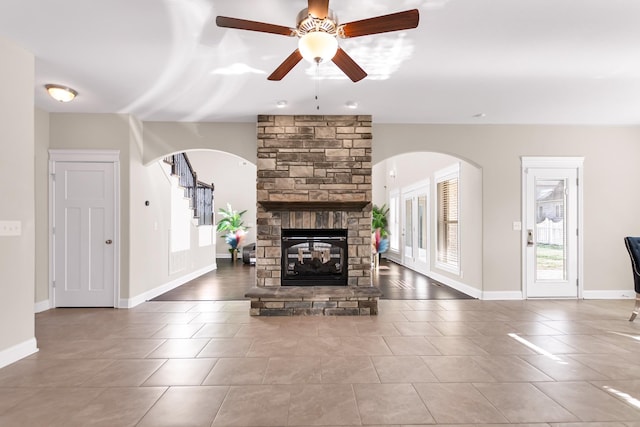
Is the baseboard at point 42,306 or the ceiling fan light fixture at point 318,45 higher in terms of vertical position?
the ceiling fan light fixture at point 318,45

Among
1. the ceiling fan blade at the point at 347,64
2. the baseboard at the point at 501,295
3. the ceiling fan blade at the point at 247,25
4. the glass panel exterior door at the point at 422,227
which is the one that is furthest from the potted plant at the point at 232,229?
the ceiling fan blade at the point at 247,25

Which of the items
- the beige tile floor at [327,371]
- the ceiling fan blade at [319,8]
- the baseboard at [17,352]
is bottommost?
the beige tile floor at [327,371]

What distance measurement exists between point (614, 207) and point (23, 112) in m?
7.41

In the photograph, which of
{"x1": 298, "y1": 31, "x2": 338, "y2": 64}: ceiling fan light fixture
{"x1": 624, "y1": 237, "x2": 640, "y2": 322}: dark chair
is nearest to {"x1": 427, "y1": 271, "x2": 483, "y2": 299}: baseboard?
{"x1": 624, "y1": 237, "x2": 640, "y2": 322}: dark chair

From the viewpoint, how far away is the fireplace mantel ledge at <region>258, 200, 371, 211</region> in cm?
460

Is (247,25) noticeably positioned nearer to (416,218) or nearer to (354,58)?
(354,58)

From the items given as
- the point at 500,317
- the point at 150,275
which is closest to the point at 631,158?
the point at 500,317

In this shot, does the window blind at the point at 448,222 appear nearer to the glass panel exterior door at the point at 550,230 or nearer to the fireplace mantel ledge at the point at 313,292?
the glass panel exterior door at the point at 550,230

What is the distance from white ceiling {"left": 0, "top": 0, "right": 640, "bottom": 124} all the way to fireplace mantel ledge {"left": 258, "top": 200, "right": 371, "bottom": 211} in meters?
1.22

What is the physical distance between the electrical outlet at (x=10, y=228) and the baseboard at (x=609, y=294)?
22.9 feet

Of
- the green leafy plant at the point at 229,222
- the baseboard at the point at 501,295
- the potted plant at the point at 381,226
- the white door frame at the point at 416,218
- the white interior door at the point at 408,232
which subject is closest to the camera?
the baseboard at the point at 501,295

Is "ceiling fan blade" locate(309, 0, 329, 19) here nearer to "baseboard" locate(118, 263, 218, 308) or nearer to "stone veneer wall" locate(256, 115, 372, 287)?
"stone veneer wall" locate(256, 115, 372, 287)

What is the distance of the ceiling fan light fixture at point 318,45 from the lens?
2125 millimetres

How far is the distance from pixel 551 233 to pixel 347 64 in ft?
14.8
